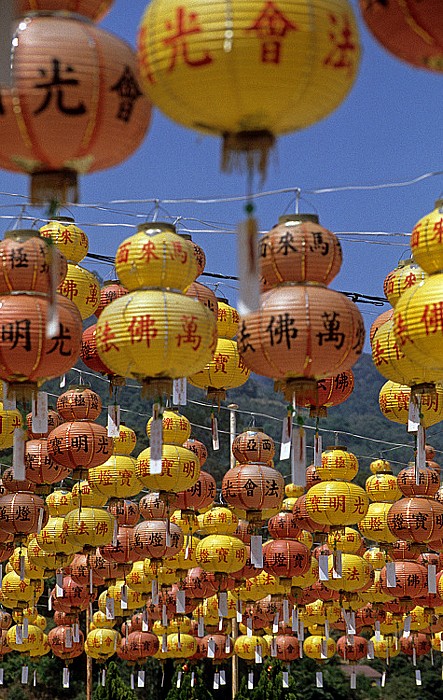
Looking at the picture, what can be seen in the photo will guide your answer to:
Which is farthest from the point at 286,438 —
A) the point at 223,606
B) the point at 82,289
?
the point at 223,606

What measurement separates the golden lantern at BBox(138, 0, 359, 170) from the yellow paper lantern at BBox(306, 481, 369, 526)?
26.1ft

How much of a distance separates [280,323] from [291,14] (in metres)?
2.38

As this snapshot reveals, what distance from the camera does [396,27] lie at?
15.3ft

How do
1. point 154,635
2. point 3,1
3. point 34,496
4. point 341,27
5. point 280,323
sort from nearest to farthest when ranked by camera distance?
point 3,1 < point 341,27 < point 280,323 < point 34,496 < point 154,635

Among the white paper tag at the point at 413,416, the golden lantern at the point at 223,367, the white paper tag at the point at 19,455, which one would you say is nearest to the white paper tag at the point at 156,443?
the white paper tag at the point at 19,455

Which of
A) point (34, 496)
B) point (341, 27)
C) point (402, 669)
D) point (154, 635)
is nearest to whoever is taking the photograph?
point (341, 27)

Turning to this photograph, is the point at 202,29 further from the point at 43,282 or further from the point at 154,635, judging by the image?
the point at 154,635

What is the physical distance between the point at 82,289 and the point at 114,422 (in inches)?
40.6

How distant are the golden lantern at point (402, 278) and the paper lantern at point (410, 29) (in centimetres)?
390

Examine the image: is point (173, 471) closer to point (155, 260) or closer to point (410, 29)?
point (155, 260)

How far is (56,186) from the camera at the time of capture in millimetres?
5352

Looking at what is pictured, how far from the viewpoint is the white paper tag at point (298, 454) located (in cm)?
724

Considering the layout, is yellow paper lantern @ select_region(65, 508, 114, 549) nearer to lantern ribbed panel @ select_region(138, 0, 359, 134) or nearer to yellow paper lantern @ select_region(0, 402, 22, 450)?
yellow paper lantern @ select_region(0, 402, 22, 450)

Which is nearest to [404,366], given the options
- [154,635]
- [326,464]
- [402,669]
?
[326,464]
